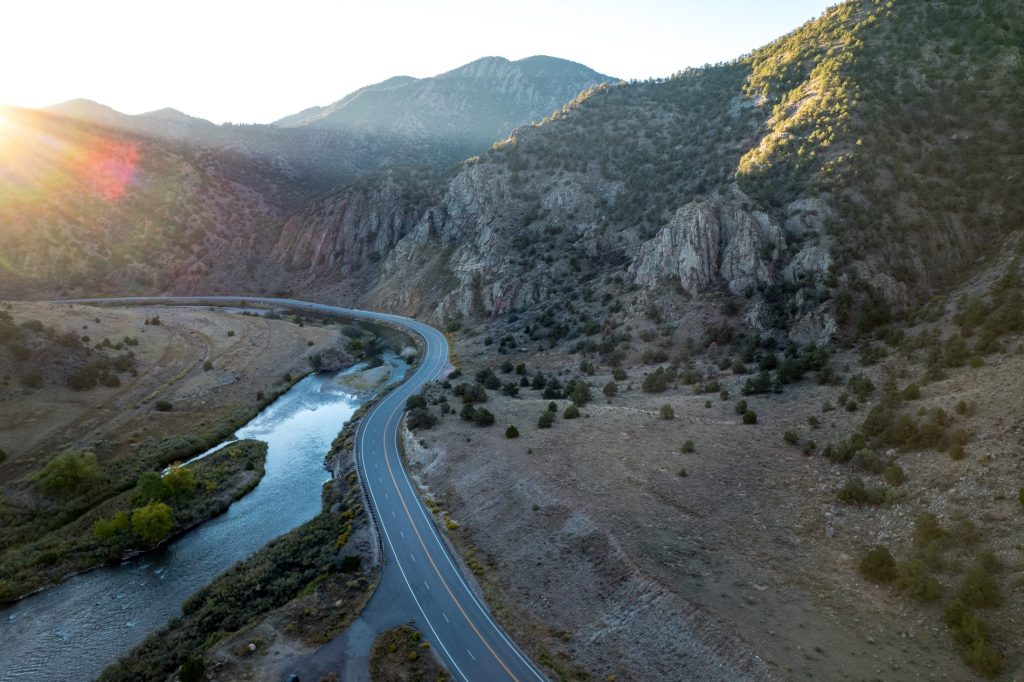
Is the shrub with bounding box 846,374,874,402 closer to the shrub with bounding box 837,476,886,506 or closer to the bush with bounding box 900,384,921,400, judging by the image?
the bush with bounding box 900,384,921,400

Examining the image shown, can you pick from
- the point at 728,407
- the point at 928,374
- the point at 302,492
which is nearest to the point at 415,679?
the point at 302,492

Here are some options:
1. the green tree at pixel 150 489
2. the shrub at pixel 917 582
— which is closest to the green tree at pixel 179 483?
the green tree at pixel 150 489

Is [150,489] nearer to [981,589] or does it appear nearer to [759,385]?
[759,385]

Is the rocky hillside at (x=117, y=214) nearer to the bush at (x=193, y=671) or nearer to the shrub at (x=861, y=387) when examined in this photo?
the bush at (x=193, y=671)

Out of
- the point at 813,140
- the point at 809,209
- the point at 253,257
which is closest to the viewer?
the point at 809,209

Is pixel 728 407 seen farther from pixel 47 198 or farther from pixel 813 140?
pixel 47 198

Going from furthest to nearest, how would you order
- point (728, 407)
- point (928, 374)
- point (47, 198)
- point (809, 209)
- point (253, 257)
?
point (253, 257)
point (47, 198)
point (809, 209)
point (728, 407)
point (928, 374)

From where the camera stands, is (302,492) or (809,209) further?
(809,209)
